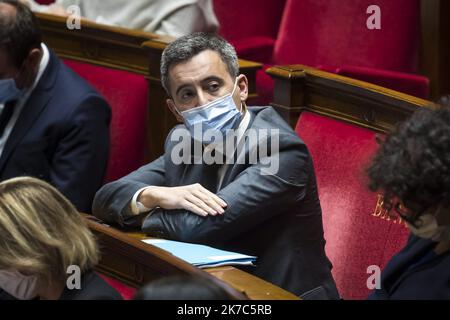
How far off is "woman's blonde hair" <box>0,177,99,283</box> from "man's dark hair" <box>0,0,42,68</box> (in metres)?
0.46

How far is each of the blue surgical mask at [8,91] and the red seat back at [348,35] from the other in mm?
509

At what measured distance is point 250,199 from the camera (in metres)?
0.92

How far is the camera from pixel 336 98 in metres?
1.10

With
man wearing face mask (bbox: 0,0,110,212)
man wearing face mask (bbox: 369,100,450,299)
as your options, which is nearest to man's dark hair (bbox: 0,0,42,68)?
man wearing face mask (bbox: 0,0,110,212)

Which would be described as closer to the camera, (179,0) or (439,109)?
(439,109)

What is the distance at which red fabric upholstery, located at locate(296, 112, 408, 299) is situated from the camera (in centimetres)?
102

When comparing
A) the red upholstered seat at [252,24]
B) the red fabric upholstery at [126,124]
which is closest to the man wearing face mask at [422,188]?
the red fabric upholstery at [126,124]

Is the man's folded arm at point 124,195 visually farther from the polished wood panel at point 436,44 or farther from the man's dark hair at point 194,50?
the polished wood panel at point 436,44

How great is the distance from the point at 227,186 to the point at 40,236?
234 mm

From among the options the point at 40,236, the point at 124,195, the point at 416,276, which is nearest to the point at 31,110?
the point at 124,195

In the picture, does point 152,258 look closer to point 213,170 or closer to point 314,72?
point 213,170

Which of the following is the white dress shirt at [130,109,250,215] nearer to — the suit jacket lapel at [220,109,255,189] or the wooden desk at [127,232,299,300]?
the suit jacket lapel at [220,109,255,189]

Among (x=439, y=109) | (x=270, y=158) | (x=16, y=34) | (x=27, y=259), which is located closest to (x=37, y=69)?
(x=16, y=34)
